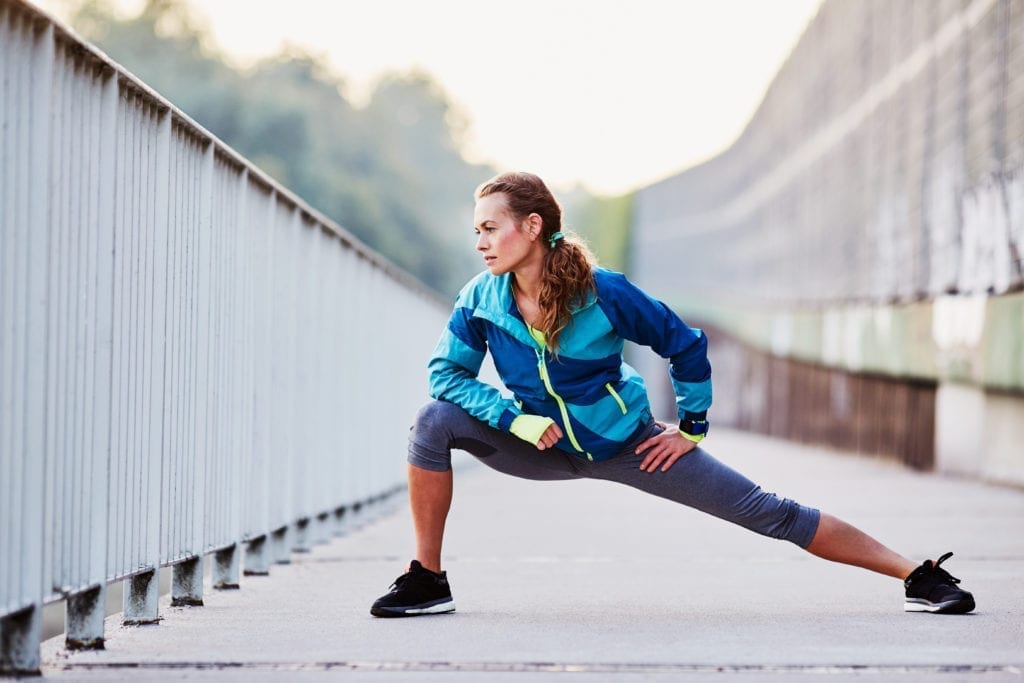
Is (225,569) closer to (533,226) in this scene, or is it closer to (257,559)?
(257,559)

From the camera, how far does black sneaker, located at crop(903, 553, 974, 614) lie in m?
5.77

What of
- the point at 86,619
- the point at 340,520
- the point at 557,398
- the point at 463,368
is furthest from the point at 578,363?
the point at 340,520

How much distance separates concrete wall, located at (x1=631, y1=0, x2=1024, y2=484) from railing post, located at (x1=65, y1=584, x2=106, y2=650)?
10.5m

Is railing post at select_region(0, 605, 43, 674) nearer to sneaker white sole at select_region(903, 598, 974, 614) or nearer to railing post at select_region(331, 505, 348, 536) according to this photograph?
sneaker white sole at select_region(903, 598, 974, 614)

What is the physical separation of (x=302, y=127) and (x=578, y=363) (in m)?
78.0

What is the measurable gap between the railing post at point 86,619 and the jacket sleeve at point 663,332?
1830mm

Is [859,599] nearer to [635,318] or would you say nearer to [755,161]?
[635,318]

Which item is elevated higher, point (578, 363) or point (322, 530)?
point (578, 363)

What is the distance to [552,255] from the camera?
18.8 ft

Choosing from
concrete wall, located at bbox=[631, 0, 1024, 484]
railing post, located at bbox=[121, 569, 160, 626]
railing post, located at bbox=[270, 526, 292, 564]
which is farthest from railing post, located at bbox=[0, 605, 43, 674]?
concrete wall, located at bbox=[631, 0, 1024, 484]

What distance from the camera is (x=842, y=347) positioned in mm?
24984

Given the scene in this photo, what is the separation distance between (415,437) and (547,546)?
3.28m

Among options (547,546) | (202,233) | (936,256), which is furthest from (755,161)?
(202,233)

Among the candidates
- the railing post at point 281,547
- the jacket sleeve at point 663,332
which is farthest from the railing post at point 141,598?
the railing post at point 281,547
